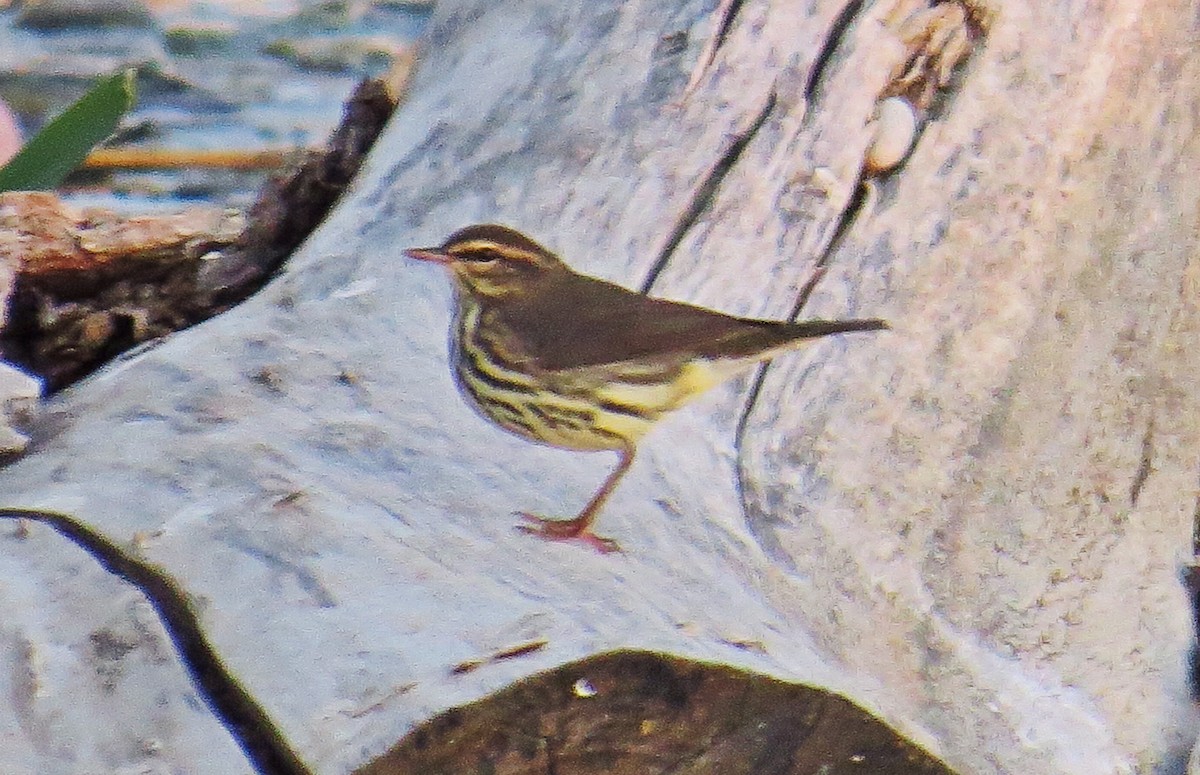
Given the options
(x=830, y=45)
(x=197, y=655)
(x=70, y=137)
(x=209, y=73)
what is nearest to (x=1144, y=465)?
(x=830, y=45)

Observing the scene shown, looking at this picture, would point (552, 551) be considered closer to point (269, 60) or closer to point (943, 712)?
point (943, 712)

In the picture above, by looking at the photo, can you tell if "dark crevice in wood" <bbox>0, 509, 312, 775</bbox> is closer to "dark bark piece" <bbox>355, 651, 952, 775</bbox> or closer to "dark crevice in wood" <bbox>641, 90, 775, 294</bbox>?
"dark bark piece" <bbox>355, 651, 952, 775</bbox>

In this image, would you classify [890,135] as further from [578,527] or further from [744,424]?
[578,527]

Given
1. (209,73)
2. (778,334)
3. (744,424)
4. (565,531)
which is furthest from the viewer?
(209,73)

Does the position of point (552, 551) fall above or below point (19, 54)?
above

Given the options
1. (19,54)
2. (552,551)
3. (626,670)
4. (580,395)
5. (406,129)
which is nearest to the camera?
(626,670)

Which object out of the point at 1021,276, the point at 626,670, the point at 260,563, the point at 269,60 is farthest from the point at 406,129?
the point at 269,60

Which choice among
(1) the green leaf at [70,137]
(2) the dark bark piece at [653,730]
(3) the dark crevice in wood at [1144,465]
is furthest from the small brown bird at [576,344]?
(1) the green leaf at [70,137]
